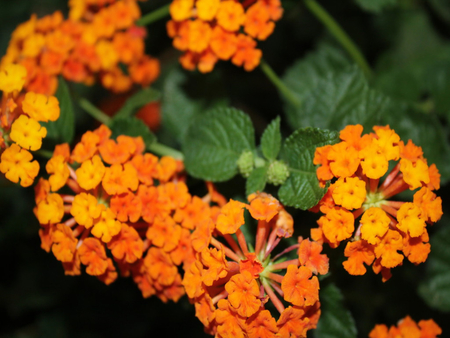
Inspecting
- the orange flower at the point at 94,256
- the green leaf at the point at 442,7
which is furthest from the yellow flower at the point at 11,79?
the green leaf at the point at 442,7

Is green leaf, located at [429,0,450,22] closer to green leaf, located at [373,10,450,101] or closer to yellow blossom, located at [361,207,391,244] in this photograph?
green leaf, located at [373,10,450,101]

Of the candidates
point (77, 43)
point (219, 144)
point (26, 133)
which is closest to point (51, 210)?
point (26, 133)

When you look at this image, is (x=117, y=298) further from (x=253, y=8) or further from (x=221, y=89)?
(x=253, y=8)

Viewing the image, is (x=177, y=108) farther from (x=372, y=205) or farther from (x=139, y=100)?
(x=372, y=205)

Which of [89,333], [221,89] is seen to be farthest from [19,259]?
[221,89]

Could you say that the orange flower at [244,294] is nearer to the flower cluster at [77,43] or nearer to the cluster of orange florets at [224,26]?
the cluster of orange florets at [224,26]
